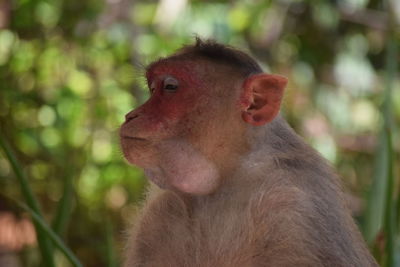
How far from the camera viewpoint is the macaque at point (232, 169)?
3.04m

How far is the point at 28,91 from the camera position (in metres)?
5.68

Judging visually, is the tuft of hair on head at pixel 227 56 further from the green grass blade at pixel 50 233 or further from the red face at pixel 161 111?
the green grass blade at pixel 50 233

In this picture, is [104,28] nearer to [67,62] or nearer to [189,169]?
[67,62]

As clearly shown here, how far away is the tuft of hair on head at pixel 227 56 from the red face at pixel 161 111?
66 mm

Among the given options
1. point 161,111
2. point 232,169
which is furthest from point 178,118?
point 232,169

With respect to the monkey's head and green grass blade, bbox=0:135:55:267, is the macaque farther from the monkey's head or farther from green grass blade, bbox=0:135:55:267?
green grass blade, bbox=0:135:55:267

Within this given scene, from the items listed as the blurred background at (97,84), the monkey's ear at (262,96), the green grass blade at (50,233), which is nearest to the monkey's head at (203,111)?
the monkey's ear at (262,96)

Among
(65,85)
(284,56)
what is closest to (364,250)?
(65,85)

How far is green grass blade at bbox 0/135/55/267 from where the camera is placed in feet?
10.6

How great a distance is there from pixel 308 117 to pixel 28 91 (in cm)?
197

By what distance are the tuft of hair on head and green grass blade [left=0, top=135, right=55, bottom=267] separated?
601 mm

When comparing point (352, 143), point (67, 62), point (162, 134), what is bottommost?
point (352, 143)

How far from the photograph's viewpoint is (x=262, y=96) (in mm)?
3166

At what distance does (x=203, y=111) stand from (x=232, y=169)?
19cm
